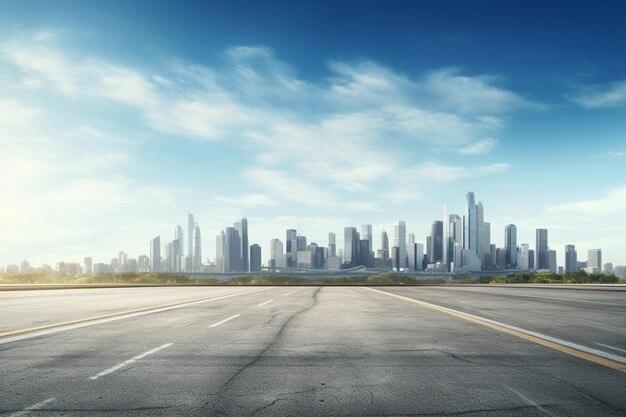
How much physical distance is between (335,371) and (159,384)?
210 centimetres

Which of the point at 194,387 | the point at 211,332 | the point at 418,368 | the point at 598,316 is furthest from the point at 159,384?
the point at 598,316

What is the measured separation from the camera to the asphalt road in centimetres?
458

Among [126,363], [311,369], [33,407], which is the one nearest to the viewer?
[33,407]

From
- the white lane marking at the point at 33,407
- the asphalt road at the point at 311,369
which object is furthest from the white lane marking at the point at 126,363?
the white lane marking at the point at 33,407

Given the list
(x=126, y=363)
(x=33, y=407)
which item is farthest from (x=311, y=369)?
(x=33, y=407)

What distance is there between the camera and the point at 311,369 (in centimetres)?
614

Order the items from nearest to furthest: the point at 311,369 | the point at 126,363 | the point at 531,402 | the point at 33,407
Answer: the point at 33,407
the point at 531,402
the point at 311,369
the point at 126,363

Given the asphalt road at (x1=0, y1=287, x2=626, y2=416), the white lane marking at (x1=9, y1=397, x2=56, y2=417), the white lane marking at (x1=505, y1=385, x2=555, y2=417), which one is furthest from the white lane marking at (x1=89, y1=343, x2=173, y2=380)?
the white lane marking at (x1=505, y1=385, x2=555, y2=417)

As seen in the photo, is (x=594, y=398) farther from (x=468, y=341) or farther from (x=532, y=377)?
(x=468, y=341)

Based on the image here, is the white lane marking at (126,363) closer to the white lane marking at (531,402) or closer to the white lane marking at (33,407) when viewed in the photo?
the white lane marking at (33,407)

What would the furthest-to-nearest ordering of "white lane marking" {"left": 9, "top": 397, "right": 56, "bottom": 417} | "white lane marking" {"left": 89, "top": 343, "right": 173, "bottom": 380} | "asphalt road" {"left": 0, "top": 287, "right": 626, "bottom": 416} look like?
"white lane marking" {"left": 89, "top": 343, "right": 173, "bottom": 380}, "asphalt road" {"left": 0, "top": 287, "right": 626, "bottom": 416}, "white lane marking" {"left": 9, "top": 397, "right": 56, "bottom": 417}

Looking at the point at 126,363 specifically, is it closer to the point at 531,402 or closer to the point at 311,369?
the point at 311,369

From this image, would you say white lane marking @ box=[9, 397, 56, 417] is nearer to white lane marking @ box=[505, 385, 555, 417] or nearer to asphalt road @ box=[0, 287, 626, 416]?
asphalt road @ box=[0, 287, 626, 416]

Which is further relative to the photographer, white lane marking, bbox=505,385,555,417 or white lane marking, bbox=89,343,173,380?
white lane marking, bbox=89,343,173,380
